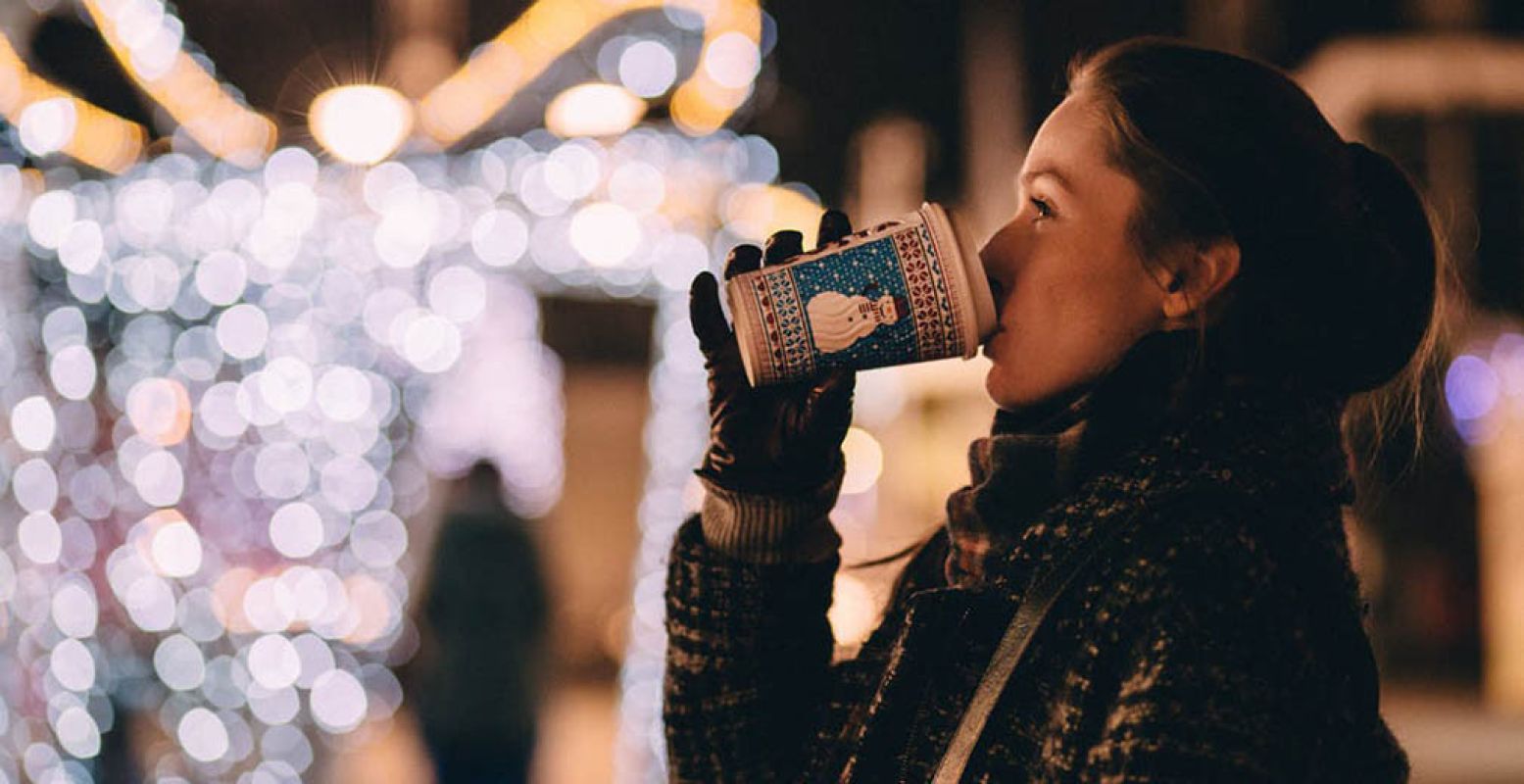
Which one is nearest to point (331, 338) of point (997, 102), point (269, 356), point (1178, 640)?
point (269, 356)

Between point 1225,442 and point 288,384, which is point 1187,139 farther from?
→ point 288,384

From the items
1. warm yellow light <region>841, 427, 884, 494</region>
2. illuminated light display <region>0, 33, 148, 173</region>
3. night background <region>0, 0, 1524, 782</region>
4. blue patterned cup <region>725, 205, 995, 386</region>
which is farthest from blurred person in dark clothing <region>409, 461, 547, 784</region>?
warm yellow light <region>841, 427, 884, 494</region>

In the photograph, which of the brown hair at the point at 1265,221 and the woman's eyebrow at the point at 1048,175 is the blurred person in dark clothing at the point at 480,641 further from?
the brown hair at the point at 1265,221

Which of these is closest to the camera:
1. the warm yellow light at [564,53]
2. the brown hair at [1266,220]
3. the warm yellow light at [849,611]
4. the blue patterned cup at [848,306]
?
the brown hair at [1266,220]

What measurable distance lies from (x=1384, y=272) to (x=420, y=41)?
520cm

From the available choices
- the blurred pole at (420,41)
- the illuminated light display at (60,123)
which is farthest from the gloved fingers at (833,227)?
the blurred pole at (420,41)

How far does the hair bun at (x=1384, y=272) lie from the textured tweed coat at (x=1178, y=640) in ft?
0.29

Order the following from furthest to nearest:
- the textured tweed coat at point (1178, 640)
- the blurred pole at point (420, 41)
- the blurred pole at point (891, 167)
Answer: the blurred pole at point (891, 167)
the blurred pole at point (420, 41)
the textured tweed coat at point (1178, 640)

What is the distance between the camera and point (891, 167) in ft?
42.2

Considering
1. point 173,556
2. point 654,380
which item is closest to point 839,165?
point 654,380

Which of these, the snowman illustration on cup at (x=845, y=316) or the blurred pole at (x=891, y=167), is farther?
the blurred pole at (x=891, y=167)

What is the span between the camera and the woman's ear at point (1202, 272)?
3.96 feet

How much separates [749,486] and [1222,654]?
573mm

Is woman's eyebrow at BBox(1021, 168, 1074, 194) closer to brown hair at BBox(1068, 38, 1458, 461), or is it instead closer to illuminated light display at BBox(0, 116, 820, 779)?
brown hair at BBox(1068, 38, 1458, 461)
